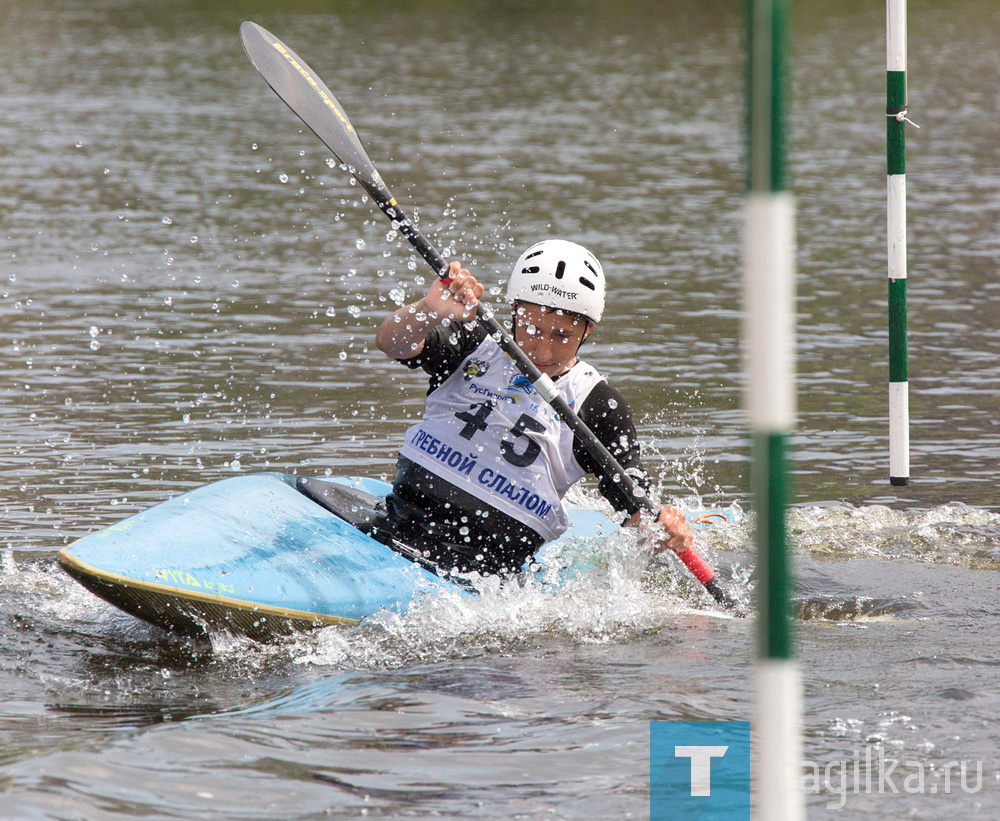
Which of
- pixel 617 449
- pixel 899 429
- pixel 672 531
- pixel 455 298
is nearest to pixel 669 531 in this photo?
pixel 672 531

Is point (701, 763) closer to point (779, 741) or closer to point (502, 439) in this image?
point (779, 741)

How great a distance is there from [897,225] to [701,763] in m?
3.76

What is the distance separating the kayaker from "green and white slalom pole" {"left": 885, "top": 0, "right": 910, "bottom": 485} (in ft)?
6.38

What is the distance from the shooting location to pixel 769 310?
2570mm

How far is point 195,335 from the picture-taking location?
418 inches

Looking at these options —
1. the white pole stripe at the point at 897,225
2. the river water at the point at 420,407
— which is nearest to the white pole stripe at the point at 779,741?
the river water at the point at 420,407

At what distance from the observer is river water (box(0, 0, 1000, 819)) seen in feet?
13.5

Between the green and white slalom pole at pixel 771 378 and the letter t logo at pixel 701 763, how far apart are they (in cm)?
129

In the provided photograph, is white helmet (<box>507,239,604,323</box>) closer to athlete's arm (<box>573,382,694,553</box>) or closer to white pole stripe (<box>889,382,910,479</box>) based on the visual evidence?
athlete's arm (<box>573,382,694,553</box>)

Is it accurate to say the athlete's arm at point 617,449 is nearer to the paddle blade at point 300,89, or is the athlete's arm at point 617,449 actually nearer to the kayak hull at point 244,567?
the kayak hull at point 244,567

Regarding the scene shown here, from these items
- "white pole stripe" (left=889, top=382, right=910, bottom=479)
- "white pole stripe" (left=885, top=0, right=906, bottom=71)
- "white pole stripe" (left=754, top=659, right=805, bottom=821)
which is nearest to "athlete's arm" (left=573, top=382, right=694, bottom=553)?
"white pole stripe" (left=889, top=382, right=910, bottom=479)

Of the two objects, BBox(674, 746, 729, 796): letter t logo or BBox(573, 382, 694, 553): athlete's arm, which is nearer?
BBox(674, 746, 729, 796): letter t logo

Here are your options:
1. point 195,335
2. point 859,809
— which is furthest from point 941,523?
point 195,335

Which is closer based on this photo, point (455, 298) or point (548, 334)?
point (455, 298)
